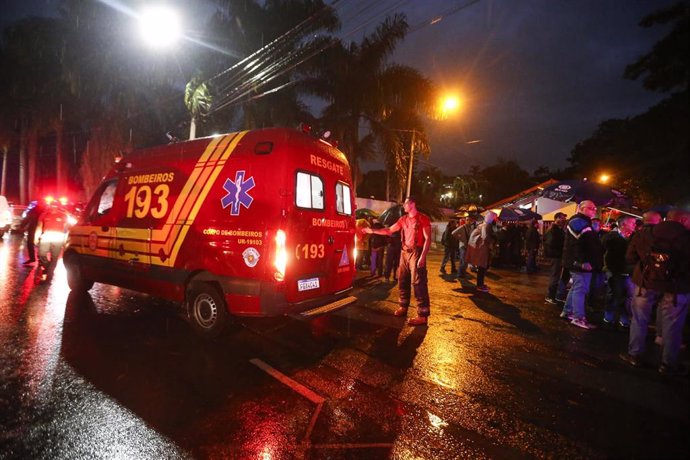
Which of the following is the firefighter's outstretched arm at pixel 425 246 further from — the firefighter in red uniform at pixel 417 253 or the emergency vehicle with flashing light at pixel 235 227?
the emergency vehicle with flashing light at pixel 235 227

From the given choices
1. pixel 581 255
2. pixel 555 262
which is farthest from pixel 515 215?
pixel 581 255

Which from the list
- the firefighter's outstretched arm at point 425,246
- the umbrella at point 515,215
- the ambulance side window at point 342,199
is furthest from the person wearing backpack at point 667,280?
the umbrella at point 515,215

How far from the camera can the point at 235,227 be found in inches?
168

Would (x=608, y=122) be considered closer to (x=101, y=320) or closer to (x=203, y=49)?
(x=203, y=49)

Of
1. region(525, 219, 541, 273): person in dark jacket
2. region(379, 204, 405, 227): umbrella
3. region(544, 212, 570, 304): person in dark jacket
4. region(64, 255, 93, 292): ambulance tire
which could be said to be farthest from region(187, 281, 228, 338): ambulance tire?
region(525, 219, 541, 273): person in dark jacket

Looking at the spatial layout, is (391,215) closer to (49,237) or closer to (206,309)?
(206,309)

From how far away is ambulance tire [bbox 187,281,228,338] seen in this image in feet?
14.8

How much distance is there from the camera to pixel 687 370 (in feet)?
13.3

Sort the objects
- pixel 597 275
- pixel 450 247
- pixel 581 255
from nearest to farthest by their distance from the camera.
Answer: pixel 581 255, pixel 597 275, pixel 450 247

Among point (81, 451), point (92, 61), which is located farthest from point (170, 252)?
point (92, 61)

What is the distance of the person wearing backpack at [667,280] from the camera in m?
3.92

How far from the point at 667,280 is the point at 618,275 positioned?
2323mm

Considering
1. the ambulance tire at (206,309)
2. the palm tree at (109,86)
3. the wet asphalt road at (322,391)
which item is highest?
the palm tree at (109,86)

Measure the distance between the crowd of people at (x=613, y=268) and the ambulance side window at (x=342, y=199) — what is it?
586 millimetres
